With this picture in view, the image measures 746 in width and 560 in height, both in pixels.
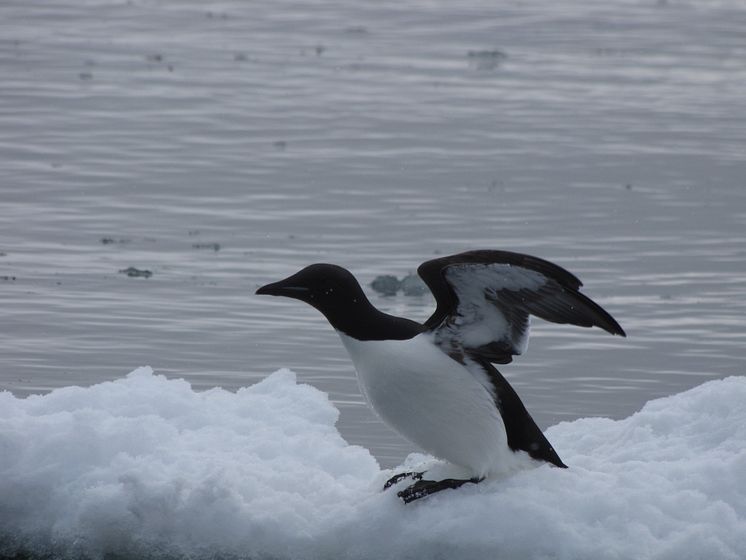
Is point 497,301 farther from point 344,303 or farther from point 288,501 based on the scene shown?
point 288,501

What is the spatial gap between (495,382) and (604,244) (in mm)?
7404

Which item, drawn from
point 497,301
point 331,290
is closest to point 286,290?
point 331,290

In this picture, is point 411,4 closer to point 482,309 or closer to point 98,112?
point 98,112

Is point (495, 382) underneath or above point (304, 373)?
above

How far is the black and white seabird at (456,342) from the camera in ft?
21.4

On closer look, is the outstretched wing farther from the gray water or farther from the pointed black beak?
the gray water

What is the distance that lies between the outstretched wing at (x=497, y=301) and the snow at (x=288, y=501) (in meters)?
0.55

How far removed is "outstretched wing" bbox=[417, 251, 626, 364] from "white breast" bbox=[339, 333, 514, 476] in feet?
0.38

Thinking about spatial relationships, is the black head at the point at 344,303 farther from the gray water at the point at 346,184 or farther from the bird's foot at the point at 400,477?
the gray water at the point at 346,184

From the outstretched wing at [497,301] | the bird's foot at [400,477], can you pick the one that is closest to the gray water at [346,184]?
the bird's foot at [400,477]

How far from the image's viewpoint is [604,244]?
14.0m

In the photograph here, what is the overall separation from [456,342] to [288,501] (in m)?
0.90

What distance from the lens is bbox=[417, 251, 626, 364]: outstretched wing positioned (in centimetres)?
643

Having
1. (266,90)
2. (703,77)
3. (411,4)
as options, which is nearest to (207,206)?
(266,90)
